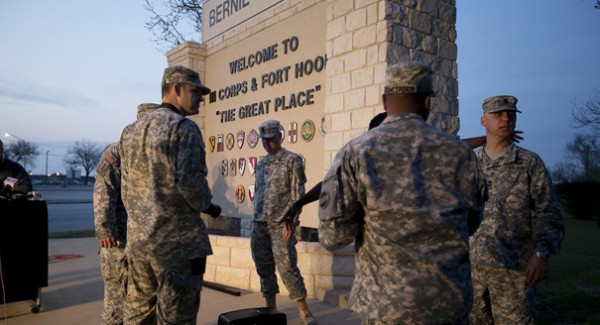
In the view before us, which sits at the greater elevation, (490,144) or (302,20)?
(302,20)

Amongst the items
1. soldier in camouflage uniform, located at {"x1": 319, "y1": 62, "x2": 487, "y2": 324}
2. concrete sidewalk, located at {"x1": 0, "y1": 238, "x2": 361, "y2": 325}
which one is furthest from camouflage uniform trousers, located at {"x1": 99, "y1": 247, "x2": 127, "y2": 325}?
soldier in camouflage uniform, located at {"x1": 319, "y1": 62, "x2": 487, "y2": 324}

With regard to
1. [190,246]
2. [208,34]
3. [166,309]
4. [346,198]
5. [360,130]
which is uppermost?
[208,34]

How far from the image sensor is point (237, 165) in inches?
331

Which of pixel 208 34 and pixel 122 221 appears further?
pixel 208 34

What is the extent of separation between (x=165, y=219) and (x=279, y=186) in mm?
2084

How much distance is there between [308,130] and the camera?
22.1ft

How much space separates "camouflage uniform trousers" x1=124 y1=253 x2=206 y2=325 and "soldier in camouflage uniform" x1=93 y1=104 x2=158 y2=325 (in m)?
1.07

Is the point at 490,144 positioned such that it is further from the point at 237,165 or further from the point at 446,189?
the point at 237,165

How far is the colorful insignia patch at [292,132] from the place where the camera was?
6.98 m

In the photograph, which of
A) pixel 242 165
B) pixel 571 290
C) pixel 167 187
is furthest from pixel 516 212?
pixel 242 165

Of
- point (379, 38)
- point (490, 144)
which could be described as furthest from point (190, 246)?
point (379, 38)

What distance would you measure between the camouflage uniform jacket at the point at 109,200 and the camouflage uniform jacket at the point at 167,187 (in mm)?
1184

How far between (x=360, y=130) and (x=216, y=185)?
4.38 meters

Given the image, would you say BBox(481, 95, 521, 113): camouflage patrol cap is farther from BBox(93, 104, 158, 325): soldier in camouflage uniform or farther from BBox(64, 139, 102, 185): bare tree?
BBox(64, 139, 102, 185): bare tree
